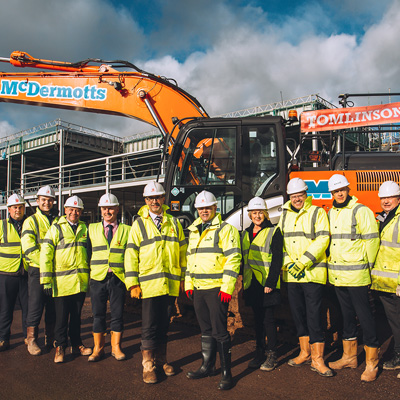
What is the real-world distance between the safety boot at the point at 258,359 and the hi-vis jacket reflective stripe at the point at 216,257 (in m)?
1.05

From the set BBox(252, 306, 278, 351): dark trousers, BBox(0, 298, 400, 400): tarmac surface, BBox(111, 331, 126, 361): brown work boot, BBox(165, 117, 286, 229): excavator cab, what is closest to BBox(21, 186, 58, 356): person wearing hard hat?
BBox(0, 298, 400, 400): tarmac surface

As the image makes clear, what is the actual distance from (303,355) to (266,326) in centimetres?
54

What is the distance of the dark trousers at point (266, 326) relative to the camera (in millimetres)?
4203

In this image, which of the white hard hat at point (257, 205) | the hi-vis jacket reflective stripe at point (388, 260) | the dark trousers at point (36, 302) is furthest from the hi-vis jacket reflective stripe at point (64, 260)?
the hi-vis jacket reflective stripe at point (388, 260)

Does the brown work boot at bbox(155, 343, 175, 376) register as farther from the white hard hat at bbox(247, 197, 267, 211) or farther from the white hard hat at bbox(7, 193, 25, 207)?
the white hard hat at bbox(7, 193, 25, 207)

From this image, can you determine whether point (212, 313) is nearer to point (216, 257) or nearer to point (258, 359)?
point (216, 257)

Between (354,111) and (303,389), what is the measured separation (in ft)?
15.4

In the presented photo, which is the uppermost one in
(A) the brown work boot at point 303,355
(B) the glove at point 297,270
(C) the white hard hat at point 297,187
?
(C) the white hard hat at point 297,187

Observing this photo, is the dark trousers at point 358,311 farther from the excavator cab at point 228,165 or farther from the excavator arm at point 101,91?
the excavator arm at point 101,91

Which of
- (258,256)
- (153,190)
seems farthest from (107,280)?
(258,256)

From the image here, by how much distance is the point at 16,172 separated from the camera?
36.3m

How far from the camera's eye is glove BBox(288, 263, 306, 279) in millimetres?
4055

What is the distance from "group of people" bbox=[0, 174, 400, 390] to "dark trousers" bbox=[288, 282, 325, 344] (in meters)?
0.01

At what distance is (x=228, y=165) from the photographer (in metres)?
5.67
